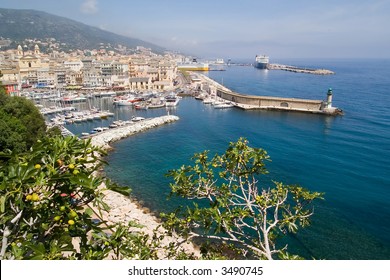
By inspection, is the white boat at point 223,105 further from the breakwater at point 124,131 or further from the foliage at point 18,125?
the foliage at point 18,125

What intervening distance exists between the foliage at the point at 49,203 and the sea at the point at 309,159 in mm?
2194

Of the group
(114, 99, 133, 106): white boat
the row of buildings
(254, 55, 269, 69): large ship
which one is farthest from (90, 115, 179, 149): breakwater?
(254, 55, 269, 69): large ship

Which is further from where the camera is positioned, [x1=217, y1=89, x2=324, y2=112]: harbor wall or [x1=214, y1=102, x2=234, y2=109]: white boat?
[x1=214, y1=102, x2=234, y2=109]: white boat

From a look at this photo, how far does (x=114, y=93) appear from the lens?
53000 millimetres

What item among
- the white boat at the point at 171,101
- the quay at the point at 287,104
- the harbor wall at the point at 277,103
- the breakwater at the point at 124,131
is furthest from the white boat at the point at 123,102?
the harbor wall at the point at 277,103

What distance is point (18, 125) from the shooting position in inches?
625

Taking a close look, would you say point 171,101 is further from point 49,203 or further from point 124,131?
point 49,203

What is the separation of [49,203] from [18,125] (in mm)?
16349

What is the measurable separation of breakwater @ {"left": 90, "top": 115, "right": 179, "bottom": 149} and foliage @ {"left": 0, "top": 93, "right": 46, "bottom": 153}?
6.08 meters

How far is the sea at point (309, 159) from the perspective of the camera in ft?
41.9

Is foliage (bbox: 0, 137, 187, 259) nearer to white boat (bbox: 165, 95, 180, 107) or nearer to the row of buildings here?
white boat (bbox: 165, 95, 180, 107)

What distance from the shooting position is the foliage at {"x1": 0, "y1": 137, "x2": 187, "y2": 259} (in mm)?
2207

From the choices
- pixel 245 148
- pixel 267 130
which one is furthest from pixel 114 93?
pixel 245 148

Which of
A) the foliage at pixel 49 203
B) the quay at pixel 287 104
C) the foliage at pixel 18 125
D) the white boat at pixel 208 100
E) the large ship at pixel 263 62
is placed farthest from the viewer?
the large ship at pixel 263 62
